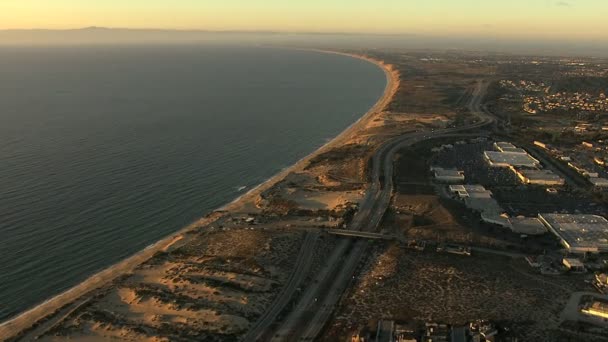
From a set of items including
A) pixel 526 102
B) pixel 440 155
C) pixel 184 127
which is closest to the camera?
pixel 440 155

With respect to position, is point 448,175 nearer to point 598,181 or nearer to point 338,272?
point 598,181

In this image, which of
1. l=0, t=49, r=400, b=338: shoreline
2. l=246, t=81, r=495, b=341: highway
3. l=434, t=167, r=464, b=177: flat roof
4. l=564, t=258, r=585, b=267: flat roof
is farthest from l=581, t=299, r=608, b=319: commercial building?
l=0, t=49, r=400, b=338: shoreline

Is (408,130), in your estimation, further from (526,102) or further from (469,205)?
(526,102)

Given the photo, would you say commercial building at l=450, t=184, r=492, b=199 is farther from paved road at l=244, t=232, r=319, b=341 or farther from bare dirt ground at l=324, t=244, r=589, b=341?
paved road at l=244, t=232, r=319, b=341

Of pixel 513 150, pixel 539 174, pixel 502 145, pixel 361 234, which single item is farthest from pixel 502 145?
pixel 361 234

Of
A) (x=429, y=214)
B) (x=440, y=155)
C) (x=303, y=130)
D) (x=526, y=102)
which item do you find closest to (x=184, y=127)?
(x=303, y=130)

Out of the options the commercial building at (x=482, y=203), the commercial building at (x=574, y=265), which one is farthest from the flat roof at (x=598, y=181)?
the commercial building at (x=574, y=265)
